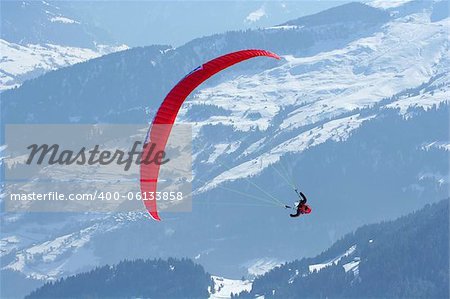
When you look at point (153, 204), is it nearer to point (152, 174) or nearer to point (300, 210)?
point (152, 174)

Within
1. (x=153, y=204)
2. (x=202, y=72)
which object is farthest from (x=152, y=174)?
(x=202, y=72)

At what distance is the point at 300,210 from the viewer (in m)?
92.1

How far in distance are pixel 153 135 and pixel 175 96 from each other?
139 inches

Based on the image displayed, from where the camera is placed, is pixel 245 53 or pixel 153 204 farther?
pixel 245 53

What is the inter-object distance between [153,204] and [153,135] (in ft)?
17.4

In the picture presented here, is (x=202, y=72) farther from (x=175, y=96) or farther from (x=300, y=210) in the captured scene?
(x=300, y=210)

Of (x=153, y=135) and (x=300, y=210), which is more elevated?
(x=153, y=135)

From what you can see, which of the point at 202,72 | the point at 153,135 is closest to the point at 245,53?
the point at 202,72

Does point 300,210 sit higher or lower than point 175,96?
lower

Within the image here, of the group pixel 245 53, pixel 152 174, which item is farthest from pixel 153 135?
pixel 245 53

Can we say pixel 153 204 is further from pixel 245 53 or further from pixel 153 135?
pixel 245 53

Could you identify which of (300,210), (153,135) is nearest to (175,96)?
(153,135)

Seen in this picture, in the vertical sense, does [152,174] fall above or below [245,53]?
below

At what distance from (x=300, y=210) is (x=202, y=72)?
13.7 m
